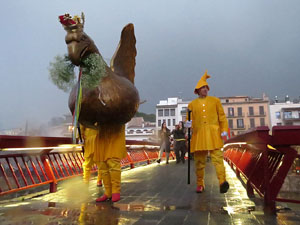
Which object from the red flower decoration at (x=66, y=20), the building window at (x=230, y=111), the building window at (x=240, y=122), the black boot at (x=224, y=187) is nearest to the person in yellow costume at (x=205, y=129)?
Result: the black boot at (x=224, y=187)

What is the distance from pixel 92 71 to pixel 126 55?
3.84ft

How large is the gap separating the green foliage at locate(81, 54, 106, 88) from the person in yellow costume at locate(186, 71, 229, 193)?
212cm

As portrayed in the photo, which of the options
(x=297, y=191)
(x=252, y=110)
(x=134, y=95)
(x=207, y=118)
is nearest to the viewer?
(x=134, y=95)

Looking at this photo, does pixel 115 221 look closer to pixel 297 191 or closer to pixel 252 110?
pixel 297 191

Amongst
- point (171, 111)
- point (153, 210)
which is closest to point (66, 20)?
point (153, 210)

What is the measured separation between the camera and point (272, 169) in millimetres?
3469

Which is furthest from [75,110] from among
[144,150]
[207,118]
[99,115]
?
[144,150]

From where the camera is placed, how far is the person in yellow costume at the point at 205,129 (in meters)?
4.45

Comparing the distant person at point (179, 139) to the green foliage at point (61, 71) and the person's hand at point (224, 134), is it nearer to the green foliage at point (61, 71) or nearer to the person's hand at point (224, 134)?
the person's hand at point (224, 134)

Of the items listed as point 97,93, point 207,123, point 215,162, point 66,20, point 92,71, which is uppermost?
point 66,20

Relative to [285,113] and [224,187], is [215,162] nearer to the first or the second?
[224,187]

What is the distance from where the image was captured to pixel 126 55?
4441mm

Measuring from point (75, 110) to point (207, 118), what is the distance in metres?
2.44

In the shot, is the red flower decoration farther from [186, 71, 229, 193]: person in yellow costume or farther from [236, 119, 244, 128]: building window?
[236, 119, 244, 128]: building window
